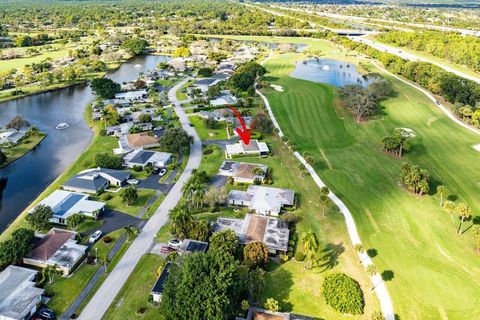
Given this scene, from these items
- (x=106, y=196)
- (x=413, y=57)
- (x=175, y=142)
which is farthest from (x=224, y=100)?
(x=413, y=57)

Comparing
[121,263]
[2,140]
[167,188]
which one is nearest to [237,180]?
[167,188]

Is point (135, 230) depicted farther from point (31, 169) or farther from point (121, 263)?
point (31, 169)

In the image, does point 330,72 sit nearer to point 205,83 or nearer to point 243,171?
point 205,83

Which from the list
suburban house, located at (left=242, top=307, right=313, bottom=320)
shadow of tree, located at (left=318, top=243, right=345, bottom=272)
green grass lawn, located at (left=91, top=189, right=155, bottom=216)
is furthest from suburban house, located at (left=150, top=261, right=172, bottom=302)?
shadow of tree, located at (left=318, top=243, right=345, bottom=272)

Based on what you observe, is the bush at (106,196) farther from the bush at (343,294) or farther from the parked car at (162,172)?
the bush at (343,294)

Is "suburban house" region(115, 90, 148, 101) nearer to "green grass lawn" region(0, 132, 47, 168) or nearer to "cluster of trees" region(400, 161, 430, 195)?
"green grass lawn" region(0, 132, 47, 168)

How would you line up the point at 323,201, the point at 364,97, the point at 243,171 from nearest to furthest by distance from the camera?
the point at 323,201 → the point at 243,171 → the point at 364,97
